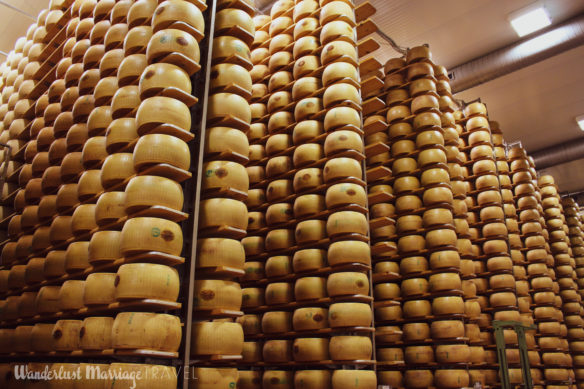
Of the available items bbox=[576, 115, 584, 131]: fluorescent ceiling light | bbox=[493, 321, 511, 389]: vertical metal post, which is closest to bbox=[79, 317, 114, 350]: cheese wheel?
bbox=[493, 321, 511, 389]: vertical metal post

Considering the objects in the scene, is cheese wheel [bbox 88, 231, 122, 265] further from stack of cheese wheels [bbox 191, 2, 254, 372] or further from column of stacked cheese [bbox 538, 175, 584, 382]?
column of stacked cheese [bbox 538, 175, 584, 382]

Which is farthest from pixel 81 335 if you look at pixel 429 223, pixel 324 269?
pixel 429 223

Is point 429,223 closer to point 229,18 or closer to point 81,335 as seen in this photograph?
point 229,18

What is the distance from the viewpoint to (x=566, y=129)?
1155 centimetres

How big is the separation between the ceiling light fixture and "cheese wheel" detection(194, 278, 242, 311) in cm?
712

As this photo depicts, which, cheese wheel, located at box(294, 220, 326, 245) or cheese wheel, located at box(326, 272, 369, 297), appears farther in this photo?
cheese wheel, located at box(294, 220, 326, 245)

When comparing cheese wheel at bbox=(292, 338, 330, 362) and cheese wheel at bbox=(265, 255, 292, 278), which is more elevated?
cheese wheel at bbox=(265, 255, 292, 278)

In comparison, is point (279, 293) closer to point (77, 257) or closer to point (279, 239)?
point (279, 239)

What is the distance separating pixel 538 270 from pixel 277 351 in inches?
236

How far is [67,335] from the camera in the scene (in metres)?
3.50

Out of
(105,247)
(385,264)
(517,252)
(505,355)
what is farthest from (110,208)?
(517,252)

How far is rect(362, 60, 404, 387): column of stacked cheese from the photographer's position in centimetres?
531

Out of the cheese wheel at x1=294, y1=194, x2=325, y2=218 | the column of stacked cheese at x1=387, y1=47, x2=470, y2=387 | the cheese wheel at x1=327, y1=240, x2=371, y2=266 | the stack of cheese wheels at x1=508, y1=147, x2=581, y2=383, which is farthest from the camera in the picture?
the stack of cheese wheels at x1=508, y1=147, x2=581, y2=383

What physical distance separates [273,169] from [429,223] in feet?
6.50
